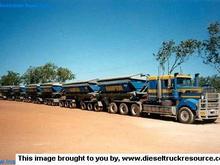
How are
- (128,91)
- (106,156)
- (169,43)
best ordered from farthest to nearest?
(169,43), (128,91), (106,156)

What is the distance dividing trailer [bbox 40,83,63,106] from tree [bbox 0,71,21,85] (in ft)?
155

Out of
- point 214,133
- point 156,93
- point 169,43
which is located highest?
point 169,43

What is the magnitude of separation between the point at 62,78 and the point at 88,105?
161 feet

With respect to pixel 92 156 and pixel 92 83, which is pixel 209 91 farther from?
pixel 92 83

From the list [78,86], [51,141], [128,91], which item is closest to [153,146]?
[51,141]

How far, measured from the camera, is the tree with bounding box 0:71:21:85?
7725 cm

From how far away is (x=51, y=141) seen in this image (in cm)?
815

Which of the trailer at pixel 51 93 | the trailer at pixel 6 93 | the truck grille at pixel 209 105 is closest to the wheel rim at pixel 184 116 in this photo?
the truck grille at pixel 209 105

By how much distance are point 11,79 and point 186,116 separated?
240 ft

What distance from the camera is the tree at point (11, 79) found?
7725 centimetres

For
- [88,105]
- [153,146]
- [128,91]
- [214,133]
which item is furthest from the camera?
[88,105]

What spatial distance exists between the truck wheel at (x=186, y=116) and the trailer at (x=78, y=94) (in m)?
10.8

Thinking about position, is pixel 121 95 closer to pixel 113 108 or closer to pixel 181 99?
pixel 113 108

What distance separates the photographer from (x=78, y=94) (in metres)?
25.5
